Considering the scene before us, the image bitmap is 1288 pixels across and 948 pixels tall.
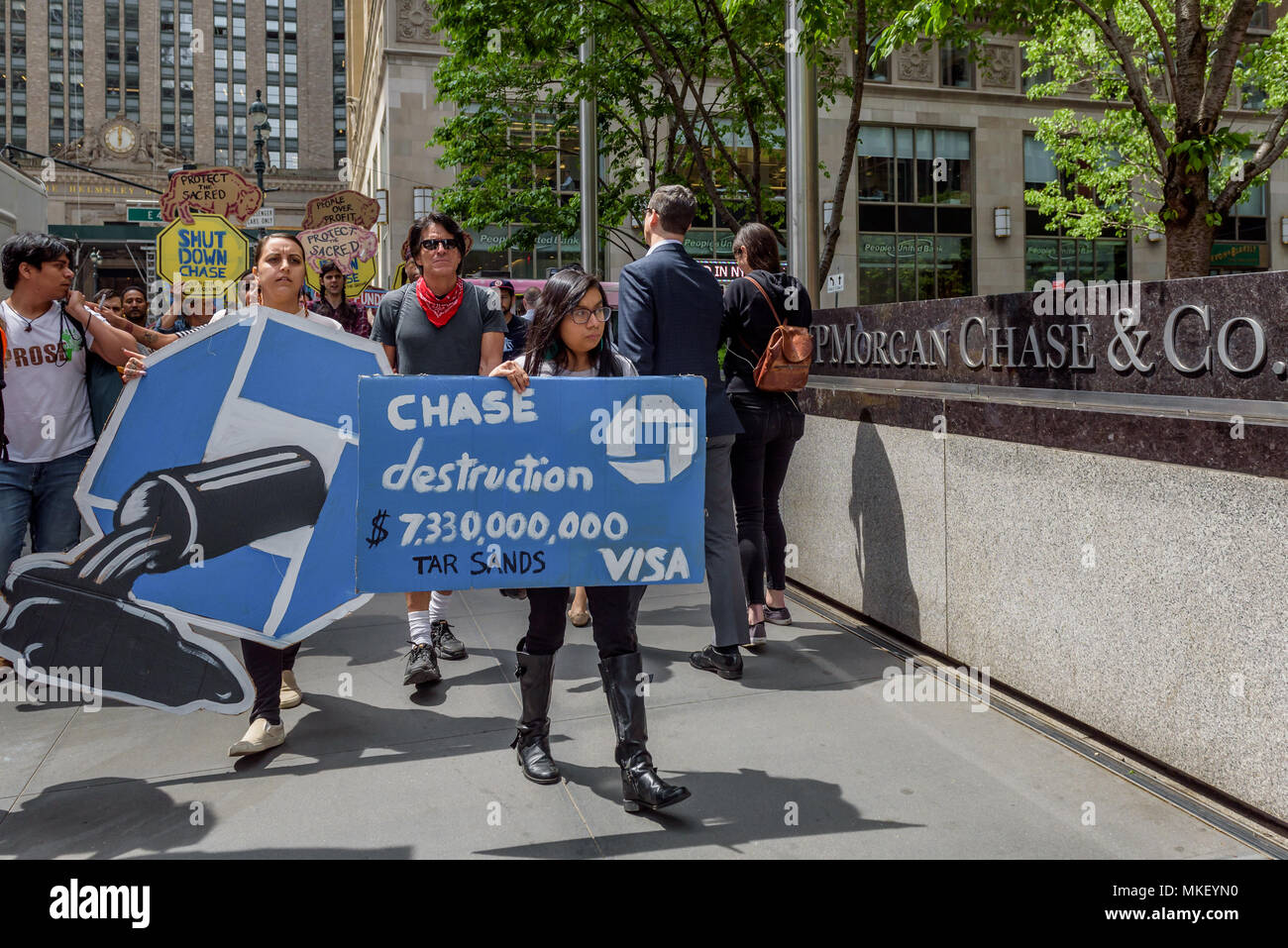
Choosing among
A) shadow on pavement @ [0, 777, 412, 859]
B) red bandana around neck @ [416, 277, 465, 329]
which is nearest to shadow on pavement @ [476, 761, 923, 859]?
shadow on pavement @ [0, 777, 412, 859]

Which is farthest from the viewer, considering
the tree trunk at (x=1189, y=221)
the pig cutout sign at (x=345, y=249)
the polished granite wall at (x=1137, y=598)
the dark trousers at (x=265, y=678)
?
the pig cutout sign at (x=345, y=249)

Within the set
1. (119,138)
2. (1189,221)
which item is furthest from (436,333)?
(119,138)

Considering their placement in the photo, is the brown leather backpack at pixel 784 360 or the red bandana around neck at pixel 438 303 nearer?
the red bandana around neck at pixel 438 303

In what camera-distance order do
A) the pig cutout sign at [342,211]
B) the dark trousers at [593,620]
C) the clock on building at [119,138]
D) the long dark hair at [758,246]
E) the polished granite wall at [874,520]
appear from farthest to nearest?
the clock on building at [119,138] < the pig cutout sign at [342,211] < the long dark hair at [758,246] < the polished granite wall at [874,520] < the dark trousers at [593,620]

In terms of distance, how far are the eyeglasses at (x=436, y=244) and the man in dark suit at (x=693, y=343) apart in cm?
82

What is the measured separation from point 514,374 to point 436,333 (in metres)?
1.64

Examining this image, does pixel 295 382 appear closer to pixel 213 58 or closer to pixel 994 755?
pixel 994 755

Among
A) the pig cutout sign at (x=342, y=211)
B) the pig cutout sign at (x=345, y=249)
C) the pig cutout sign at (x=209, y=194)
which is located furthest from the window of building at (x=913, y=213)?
the pig cutout sign at (x=209, y=194)

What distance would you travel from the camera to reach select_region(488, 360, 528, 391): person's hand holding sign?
12.3 ft

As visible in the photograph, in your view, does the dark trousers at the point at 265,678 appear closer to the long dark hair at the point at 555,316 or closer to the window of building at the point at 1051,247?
the long dark hair at the point at 555,316

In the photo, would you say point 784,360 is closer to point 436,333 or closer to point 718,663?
point 718,663

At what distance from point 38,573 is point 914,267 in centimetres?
3147

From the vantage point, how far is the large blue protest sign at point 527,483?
373 cm

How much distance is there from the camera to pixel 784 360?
18.1ft
